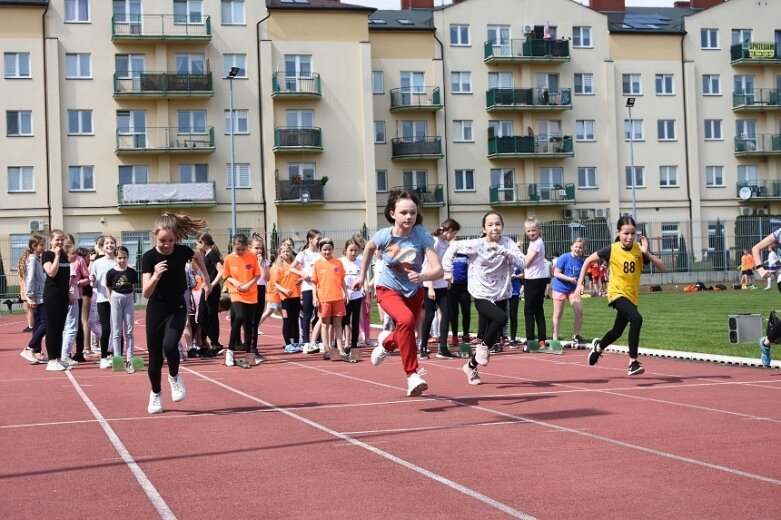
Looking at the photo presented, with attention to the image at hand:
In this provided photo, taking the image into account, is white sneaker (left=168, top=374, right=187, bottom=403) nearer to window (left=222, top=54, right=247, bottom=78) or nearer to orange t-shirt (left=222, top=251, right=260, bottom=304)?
orange t-shirt (left=222, top=251, right=260, bottom=304)

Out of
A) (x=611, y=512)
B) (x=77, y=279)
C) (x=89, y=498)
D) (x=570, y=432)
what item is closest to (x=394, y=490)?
(x=611, y=512)

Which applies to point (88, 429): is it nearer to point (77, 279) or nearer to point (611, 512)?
point (611, 512)

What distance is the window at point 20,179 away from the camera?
5581cm

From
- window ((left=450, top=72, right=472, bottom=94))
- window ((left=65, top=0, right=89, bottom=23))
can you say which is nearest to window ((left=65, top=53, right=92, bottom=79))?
window ((left=65, top=0, right=89, bottom=23))

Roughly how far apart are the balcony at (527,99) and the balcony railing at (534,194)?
457cm

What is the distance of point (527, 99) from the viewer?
63906mm

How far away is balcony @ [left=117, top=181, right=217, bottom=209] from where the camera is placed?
2237 inches

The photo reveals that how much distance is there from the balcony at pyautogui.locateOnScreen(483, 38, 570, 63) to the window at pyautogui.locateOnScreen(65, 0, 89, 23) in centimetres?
2259

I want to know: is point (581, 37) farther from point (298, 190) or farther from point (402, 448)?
point (402, 448)

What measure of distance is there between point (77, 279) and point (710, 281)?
38.2 metres

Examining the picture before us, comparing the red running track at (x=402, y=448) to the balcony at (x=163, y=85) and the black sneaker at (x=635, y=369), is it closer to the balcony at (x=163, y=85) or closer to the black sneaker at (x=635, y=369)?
the black sneaker at (x=635, y=369)

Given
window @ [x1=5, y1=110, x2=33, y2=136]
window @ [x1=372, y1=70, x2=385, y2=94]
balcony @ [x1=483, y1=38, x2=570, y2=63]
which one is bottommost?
window @ [x1=5, y1=110, x2=33, y2=136]

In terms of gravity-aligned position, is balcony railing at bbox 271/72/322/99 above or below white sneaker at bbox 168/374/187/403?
above

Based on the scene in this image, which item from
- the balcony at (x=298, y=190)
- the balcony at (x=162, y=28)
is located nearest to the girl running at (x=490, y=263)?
the balcony at (x=298, y=190)
